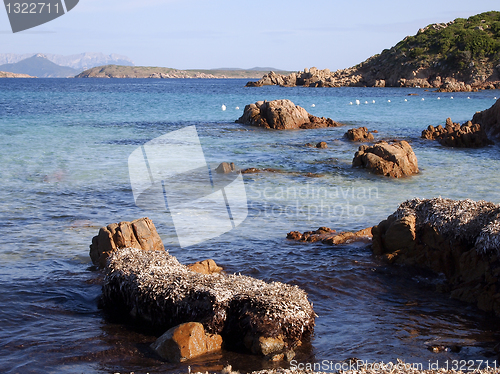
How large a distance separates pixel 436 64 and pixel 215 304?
92674 mm

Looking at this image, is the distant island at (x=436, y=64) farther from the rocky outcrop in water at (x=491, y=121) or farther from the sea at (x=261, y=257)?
the sea at (x=261, y=257)

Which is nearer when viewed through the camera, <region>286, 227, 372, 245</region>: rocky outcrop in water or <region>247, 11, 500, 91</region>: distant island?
<region>286, 227, 372, 245</region>: rocky outcrop in water

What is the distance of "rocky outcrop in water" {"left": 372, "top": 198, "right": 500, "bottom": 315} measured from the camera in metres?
7.21

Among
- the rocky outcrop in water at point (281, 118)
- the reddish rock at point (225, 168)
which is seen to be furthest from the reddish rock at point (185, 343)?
the rocky outcrop in water at point (281, 118)

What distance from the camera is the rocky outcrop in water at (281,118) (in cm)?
3094

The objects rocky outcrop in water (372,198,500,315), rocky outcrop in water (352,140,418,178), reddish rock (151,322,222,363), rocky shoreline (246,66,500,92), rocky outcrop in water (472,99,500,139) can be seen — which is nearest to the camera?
reddish rock (151,322,222,363)

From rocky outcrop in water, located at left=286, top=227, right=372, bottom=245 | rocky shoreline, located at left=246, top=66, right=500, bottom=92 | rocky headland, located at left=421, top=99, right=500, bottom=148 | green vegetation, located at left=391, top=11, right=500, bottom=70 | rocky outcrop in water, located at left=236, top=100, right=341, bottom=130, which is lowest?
rocky outcrop in water, located at left=286, top=227, right=372, bottom=245

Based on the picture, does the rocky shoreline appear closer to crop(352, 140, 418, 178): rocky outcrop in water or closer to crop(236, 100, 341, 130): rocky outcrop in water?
crop(236, 100, 341, 130): rocky outcrop in water

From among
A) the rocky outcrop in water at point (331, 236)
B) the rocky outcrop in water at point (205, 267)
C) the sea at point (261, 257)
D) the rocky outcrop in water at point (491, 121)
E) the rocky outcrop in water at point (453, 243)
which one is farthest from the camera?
the rocky outcrop in water at point (491, 121)

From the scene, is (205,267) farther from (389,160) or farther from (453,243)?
(389,160)

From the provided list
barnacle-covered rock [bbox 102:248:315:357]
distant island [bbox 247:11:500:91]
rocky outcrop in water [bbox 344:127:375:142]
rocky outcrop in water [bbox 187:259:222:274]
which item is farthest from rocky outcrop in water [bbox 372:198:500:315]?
distant island [bbox 247:11:500:91]

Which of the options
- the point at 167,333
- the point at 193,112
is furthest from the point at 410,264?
the point at 193,112

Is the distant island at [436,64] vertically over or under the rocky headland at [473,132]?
over

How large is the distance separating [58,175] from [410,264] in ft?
41.5
